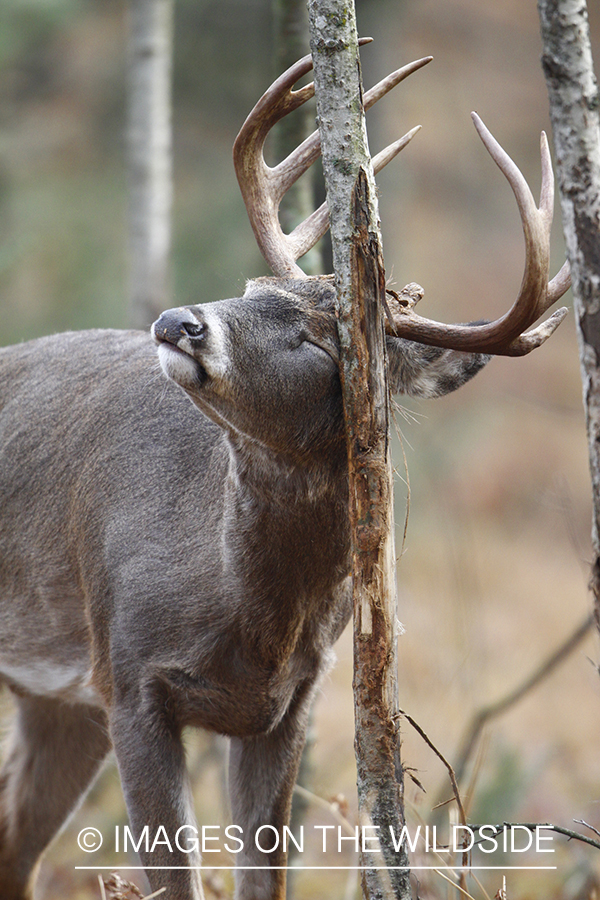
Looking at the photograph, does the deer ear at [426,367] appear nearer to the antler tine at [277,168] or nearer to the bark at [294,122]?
the antler tine at [277,168]

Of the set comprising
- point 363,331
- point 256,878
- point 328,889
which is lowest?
point 328,889

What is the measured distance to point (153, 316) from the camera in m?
6.77

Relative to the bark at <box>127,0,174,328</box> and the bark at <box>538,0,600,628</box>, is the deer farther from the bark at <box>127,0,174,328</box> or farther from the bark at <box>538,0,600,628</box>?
the bark at <box>127,0,174,328</box>

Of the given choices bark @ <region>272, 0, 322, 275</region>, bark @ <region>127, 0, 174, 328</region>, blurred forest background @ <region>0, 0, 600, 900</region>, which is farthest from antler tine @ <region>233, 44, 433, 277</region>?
bark @ <region>127, 0, 174, 328</region>

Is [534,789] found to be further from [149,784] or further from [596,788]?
[149,784]

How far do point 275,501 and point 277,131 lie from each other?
2371 millimetres

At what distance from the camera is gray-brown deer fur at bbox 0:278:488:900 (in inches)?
136

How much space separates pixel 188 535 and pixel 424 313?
10.1m

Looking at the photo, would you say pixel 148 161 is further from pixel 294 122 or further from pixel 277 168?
pixel 277 168

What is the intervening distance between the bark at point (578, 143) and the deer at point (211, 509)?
1.12 feet

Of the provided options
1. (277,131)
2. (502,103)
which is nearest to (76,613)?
(277,131)

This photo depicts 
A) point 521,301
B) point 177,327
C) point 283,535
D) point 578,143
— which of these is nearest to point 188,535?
point 283,535

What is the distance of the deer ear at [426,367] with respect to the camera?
3.61 meters

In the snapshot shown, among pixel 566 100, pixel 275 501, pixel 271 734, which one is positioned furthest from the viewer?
pixel 271 734
